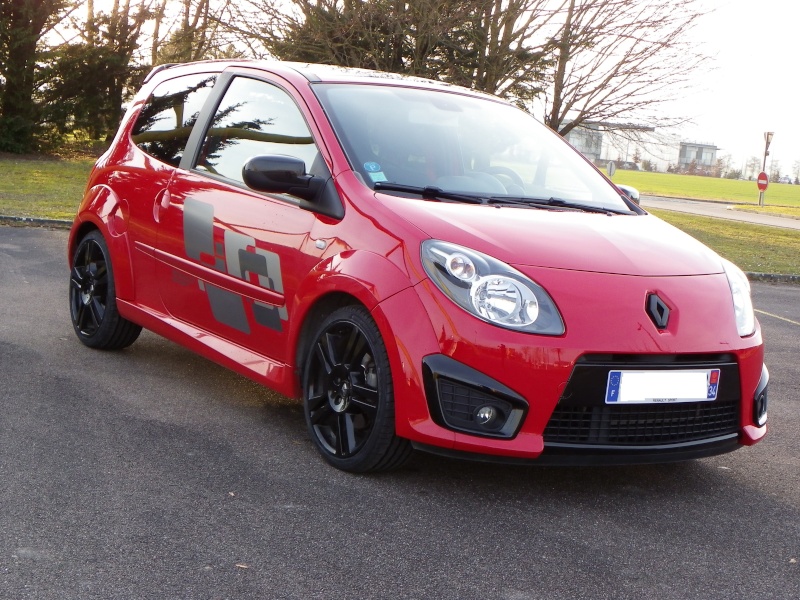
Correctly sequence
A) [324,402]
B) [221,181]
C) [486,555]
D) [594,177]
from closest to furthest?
[486,555], [324,402], [221,181], [594,177]

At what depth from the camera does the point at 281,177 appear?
4223 millimetres

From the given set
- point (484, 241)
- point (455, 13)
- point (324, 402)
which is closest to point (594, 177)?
point (484, 241)

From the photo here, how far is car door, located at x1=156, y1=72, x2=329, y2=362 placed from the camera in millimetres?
4406

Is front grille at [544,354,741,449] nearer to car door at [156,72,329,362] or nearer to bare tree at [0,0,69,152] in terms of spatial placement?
car door at [156,72,329,362]

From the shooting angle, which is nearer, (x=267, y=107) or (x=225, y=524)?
(x=225, y=524)

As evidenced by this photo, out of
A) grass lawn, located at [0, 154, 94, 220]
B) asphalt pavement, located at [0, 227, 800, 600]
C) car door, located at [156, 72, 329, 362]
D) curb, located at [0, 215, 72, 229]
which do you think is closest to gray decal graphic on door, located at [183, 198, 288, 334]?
car door, located at [156, 72, 329, 362]

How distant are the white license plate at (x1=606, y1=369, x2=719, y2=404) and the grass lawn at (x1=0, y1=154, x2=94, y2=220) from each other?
36.6ft

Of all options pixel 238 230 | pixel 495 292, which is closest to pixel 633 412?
pixel 495 292

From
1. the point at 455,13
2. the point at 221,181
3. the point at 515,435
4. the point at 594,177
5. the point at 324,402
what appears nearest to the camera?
the point at 515,435

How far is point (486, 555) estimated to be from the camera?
333 cm

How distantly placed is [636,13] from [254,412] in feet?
49.1

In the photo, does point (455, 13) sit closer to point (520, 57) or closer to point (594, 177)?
point (520, 57)

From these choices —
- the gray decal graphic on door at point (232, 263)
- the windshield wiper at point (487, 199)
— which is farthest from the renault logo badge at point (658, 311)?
the gray decal graphic on door at point (232, 263)

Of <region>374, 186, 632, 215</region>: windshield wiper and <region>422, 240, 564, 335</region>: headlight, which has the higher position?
<region>374, 186, 632, 215</region>: windshield wiper
